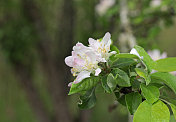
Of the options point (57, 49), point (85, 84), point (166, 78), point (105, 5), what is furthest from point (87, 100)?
point (57, 49)

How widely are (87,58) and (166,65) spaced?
0.15 meters

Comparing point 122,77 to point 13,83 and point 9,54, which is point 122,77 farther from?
point 13,83

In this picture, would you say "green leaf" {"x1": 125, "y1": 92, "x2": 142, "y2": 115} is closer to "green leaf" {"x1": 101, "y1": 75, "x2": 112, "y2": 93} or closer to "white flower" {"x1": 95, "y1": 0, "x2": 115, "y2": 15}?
"green leaf" {"x1": 101, "y1": 75, "x2": 112, "y2": 93}

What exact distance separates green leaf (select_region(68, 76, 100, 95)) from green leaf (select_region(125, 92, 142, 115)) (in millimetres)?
68

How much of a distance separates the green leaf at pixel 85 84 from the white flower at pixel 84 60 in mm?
12

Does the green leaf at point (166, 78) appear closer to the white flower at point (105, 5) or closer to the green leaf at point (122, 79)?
the green leaf at point (122, 79)

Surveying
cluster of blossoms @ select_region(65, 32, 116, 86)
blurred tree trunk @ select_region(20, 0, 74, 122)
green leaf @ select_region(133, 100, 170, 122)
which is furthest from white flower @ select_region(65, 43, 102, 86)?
blurred tree trunk @ select_region(20, 0, 74, 122)

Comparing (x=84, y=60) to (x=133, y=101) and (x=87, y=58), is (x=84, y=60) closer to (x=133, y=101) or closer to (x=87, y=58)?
(x=87, y=58)

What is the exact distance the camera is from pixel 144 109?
1.38ft

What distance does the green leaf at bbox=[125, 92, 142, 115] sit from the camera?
1.48ft

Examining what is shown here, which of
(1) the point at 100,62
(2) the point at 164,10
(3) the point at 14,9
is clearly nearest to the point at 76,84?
(1) the point at 100,62

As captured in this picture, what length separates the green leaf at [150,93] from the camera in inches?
17.0

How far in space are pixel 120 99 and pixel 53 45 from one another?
7.28 ft

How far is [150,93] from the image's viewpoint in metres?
0.44
